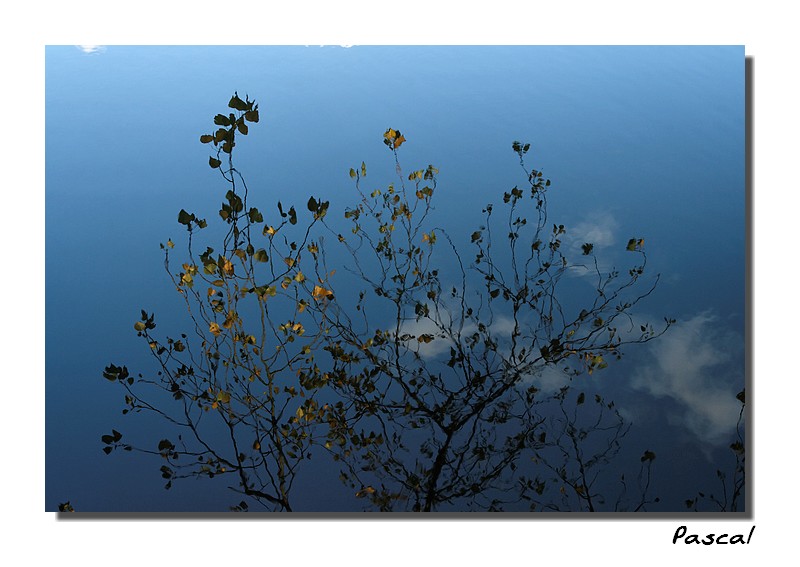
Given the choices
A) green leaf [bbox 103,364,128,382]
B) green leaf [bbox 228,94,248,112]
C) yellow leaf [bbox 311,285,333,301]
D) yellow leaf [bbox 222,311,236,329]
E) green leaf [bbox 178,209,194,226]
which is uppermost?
green leaf [bbox 228,94,248,112]

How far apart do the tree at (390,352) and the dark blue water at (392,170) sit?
60mm

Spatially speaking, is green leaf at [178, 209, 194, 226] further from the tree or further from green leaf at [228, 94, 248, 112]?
green leaf at [228, 94, 248, 112]

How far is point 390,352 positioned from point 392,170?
0.65 m

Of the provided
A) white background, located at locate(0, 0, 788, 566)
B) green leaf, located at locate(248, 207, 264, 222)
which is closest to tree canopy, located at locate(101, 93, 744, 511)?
green leaf, located at locate(248, 207, 264, 222)

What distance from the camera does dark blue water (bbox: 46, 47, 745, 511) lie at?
3.16 m

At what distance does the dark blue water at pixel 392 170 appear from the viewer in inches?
124

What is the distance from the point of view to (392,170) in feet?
10.6

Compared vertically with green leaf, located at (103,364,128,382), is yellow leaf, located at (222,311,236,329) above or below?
above

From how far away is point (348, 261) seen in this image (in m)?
3.20

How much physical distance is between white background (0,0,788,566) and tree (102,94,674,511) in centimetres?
16
